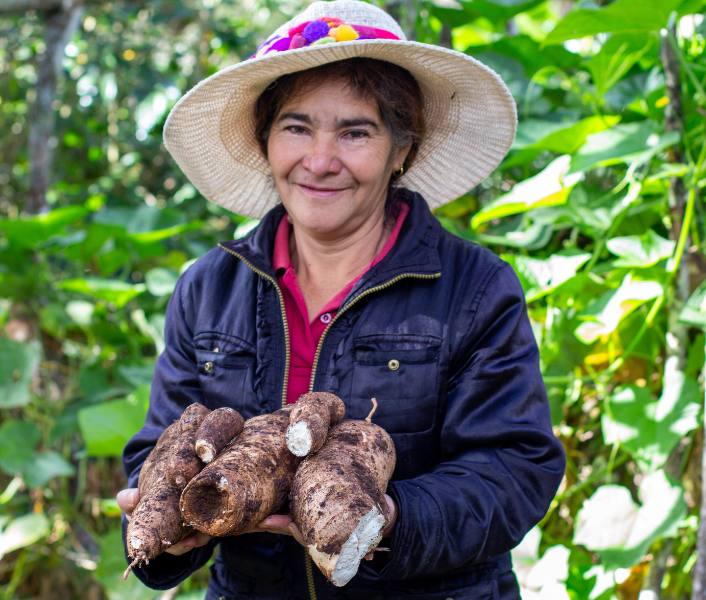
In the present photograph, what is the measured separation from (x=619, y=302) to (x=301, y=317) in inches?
29.4

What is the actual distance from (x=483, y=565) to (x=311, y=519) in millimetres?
394

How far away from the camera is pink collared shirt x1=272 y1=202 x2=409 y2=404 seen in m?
1.58

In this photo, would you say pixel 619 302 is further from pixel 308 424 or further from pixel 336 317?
pixel 308 424

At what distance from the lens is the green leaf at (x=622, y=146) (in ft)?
6.84

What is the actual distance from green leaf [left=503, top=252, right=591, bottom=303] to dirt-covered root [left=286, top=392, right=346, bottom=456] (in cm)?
85

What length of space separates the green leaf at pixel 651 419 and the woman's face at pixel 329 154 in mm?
873

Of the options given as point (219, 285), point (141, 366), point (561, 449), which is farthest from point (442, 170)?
point (141, 366)

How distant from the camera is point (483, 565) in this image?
1549mm

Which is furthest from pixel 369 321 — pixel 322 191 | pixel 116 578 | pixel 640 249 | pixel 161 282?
Answer: pixel 161 282

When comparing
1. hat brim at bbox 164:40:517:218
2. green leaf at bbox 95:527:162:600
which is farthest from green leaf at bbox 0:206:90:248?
hat brim at bbox 164:40:517:218

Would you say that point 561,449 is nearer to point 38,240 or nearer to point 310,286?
point 310,286

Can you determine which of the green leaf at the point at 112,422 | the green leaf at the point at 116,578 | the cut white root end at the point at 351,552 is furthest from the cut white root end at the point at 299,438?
the green leaf at the point at 116,578

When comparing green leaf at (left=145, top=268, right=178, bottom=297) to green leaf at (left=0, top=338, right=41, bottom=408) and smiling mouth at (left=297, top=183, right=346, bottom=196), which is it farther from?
smiling mouth at (left=297, top=183, right=346, bottom=196)

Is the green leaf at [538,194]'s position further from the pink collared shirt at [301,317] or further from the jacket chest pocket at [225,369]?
the jacket chest pocket at [225,369]
